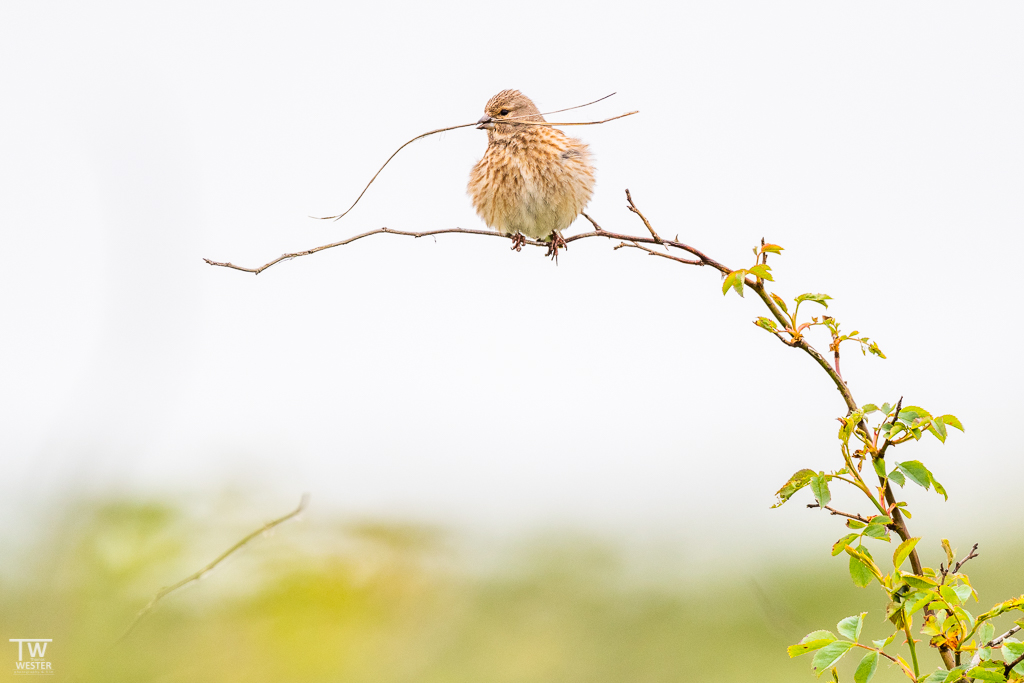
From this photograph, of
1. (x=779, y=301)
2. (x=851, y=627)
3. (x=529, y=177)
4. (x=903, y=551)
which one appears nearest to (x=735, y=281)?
(x=779, y=301)

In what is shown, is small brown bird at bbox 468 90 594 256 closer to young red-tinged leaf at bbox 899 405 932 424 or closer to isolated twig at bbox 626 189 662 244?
isolated twig at bbox 626 189 662 244

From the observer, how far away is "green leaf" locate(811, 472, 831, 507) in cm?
110

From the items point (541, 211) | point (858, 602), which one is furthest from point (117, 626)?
point (858, 602)

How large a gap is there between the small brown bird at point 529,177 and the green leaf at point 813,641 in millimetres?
2768

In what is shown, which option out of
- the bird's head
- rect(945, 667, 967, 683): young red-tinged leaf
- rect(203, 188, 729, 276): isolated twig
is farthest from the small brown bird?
rect(945, 667, 967, 683): young red-tinged leaf

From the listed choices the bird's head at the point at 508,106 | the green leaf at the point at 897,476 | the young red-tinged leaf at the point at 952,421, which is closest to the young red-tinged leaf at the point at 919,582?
the green leaf at the point at 897,476

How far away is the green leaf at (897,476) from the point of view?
3.63ft

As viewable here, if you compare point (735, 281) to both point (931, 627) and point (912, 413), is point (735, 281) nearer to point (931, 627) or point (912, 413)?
A: point (912, 413)

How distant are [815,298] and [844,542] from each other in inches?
13.6

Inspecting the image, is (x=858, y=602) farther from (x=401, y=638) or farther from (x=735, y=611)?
(x=401, y=638)

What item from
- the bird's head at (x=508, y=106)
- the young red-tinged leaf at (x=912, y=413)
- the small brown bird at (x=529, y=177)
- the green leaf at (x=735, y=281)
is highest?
the bird's head at (x=508, y=106)

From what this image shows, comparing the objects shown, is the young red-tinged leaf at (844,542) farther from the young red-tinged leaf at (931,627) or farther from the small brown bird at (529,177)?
the small brown bird at (529,177)

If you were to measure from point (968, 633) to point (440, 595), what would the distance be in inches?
183

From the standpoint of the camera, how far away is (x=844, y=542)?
1.08 metres
